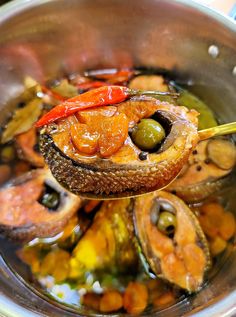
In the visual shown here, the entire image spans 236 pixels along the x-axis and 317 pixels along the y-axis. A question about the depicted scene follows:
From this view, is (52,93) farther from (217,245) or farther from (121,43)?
(217,245)

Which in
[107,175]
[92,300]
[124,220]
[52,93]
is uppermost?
[107,175]

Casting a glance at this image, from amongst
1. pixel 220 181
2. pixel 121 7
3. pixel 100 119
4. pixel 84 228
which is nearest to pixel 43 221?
pixel 84 228

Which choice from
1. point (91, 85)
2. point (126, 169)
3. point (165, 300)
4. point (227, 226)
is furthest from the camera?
point (91, 85)

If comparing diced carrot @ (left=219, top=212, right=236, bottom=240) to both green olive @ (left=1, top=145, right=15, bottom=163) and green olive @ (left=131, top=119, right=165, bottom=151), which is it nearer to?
green olive @ (left=131, top=119, right=165, bottom=151)

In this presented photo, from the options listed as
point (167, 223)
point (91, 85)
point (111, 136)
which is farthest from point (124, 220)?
point (91, 85)

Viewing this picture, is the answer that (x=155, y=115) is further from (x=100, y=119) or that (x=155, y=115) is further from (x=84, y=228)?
(x=84, y=228)

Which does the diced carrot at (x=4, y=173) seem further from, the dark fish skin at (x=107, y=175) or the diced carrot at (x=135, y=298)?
the diced carrot at (x=135, y=298)
